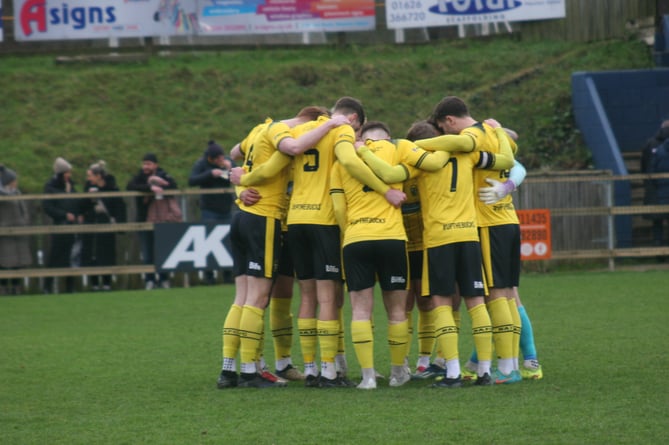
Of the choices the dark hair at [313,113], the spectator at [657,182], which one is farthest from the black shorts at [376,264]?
the spectator at [657,182]

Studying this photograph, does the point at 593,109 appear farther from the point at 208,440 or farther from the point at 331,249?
the point at 208,440

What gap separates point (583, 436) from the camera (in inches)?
237

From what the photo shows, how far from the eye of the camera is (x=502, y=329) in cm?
821

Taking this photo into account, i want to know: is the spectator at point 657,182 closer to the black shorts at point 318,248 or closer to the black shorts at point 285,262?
the black shorts at point 285,262

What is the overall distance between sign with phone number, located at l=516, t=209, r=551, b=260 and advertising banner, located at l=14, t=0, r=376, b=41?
9.76m

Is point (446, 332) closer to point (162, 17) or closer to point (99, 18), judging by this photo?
point (162, 17)

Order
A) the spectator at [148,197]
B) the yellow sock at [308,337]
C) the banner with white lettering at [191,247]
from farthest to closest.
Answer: the spectator at [148,197], the banner with white lettering at [191,247], the yellow sock at [308,337]

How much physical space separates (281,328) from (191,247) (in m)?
8.50

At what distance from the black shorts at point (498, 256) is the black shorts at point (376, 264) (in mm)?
678

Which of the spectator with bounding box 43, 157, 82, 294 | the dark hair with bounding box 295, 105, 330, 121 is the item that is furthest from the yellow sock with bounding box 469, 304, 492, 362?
the spectator with bounding box 43, 157, 82, 294

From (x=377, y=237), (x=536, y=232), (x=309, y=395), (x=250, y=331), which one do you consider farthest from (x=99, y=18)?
(x=309, y=395)

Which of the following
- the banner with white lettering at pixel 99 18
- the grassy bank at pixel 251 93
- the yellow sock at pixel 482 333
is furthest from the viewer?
the banner with white lettering at pixel 99 18

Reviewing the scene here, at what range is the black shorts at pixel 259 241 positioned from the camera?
8.37 m

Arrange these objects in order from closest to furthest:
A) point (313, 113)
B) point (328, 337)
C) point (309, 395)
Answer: point (309, 395) → point (328, 337) → point (313, 113)
